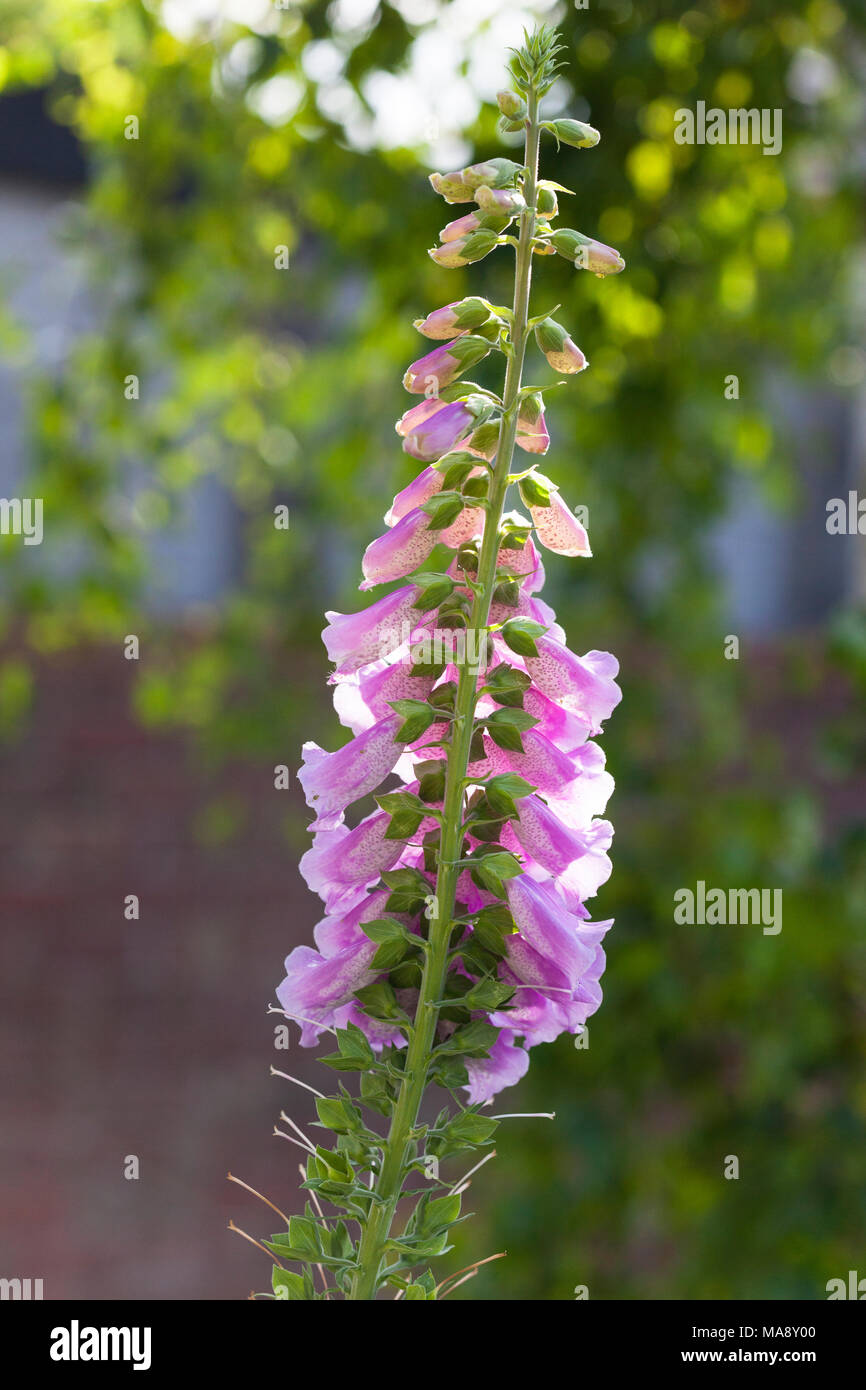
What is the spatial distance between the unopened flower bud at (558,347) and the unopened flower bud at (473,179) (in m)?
0.06

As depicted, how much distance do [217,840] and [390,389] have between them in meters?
1.67

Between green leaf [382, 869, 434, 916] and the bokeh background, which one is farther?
the bokeh background

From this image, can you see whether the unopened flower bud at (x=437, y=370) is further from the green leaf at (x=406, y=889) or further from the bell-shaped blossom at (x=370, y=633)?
the green leaf at (x=406, y=889)

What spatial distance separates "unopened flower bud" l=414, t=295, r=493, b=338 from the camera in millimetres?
531

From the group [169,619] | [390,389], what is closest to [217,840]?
[169,619]

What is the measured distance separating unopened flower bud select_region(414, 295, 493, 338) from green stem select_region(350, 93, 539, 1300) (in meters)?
0.03

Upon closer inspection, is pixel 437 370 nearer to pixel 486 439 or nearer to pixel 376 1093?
pixel 486 439

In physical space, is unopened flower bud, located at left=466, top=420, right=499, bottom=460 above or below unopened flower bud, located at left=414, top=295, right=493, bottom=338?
below

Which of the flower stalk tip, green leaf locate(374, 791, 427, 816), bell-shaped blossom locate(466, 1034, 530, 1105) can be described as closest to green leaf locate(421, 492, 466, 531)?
the flower stalk tip

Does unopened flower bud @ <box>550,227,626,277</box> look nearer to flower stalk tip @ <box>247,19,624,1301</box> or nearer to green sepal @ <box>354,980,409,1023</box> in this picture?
flower stalk tip @ <box>247,19,624,1301</box>

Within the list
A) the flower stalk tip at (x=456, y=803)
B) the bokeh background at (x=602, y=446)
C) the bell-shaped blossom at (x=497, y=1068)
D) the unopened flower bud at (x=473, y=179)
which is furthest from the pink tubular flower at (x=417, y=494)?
the bokeh background at (x=602, y=446)

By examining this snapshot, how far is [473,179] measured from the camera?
528mm

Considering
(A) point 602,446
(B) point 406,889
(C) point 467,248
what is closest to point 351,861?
(B) point 406,889
